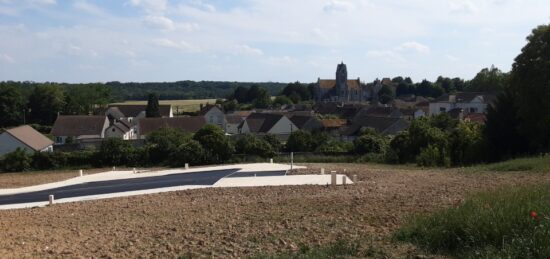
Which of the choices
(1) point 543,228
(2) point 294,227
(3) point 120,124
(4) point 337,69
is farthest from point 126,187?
(4) point 337,69

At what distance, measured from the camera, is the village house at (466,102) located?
66.9 m

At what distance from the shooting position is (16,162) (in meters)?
35.3

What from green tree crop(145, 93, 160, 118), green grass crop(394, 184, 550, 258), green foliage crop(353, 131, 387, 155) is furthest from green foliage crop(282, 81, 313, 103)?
green grass crop(394, 184, 550, 258)

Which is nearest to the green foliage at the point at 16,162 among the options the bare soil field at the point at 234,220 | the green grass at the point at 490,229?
the bare soil field at the point at 234,220

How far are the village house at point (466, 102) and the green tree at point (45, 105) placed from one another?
55369mm

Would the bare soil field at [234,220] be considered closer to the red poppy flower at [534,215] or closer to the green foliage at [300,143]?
the red poppy flower at [534,215]

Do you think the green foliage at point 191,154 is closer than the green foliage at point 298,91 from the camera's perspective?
Yes

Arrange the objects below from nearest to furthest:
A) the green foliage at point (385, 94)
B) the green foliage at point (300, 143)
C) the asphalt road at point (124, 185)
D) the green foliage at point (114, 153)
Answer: the asphalt road at point (124, 185), the green foliage at point (114, 153), the green foliage at point (300, 143), the green foliage at point (385, 94)

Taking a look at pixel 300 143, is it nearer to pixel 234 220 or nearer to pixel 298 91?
pixel 234 220

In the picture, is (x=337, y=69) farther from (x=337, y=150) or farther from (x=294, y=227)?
(x=294, y=227)

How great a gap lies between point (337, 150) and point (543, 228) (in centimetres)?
3110

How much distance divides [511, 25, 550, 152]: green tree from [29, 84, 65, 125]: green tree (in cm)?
7035

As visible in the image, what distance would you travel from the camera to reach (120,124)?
198 ft

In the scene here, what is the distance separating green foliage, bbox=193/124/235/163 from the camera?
111 feet
